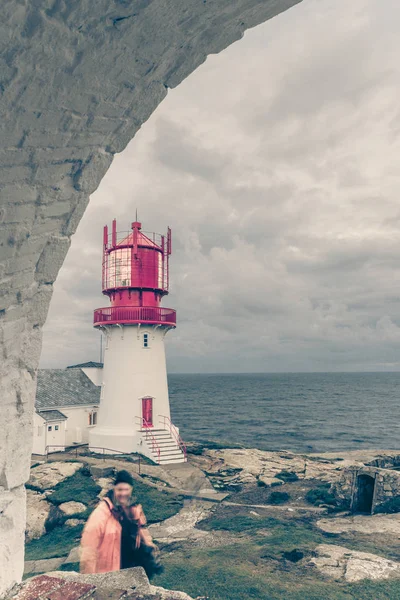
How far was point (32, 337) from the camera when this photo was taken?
12.0 feet

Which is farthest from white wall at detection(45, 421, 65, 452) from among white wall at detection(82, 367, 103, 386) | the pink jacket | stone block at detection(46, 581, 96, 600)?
stone block at detection(46, 581, 96, 600)

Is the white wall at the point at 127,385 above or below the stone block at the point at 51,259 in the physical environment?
below

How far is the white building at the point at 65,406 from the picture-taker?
25.0 meters

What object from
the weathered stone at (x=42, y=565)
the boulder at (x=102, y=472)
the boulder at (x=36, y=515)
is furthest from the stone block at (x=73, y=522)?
the boulder at (x=102, y=472)

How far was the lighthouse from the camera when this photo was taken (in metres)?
24.3

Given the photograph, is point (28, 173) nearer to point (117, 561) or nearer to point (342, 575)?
point (117, 561)

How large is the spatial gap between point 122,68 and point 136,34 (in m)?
0.22

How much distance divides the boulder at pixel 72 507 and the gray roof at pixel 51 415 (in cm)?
955

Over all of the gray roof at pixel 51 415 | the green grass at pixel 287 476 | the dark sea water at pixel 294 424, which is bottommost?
the dark sea water at pixel 294 424

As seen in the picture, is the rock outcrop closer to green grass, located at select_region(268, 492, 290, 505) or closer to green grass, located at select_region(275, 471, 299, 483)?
green grass, located at select_region(268, 492, 290, 505)

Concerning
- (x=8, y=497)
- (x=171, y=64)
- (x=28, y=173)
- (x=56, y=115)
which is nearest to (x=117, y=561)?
(x=8, y=497)

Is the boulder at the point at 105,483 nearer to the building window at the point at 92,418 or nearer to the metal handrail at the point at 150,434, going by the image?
the metal handrail at the point at 150,434

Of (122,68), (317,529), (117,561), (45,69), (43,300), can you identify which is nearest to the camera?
(45,69)

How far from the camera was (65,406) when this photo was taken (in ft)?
88.7
